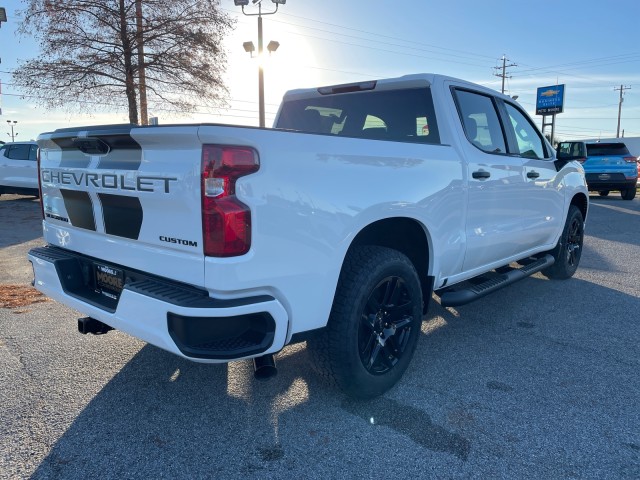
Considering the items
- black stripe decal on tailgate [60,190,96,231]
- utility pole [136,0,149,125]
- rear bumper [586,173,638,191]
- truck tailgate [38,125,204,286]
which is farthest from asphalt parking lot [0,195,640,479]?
utility pole [136,0,149,125]

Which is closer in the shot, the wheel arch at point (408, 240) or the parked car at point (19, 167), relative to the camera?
the wheel arch at point (408, 240)

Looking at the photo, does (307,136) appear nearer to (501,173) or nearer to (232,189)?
(232,189)

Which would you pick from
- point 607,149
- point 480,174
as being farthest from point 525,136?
point 607,149

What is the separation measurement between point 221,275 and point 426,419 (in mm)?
1462

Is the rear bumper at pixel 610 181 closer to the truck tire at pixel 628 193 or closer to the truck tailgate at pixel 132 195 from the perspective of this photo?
the truck tire at pixel 628 193

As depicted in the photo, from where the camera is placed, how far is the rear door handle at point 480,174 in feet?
11.7

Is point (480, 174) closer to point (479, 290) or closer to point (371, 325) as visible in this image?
point (479, 290)

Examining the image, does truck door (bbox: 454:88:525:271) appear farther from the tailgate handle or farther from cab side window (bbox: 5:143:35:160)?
cab side window (bbox: 5:143:35:160)

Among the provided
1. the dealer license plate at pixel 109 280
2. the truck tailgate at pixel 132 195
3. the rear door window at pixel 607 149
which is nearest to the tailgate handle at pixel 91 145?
the truck tailgate at pixel 132 195

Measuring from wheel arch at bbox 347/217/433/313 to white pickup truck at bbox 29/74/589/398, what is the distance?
0.04 ft

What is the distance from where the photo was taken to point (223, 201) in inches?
83.1

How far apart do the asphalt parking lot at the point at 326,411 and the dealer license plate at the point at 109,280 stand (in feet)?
2.22

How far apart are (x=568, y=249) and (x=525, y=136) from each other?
180cm

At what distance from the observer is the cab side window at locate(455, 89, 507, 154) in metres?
3.76
